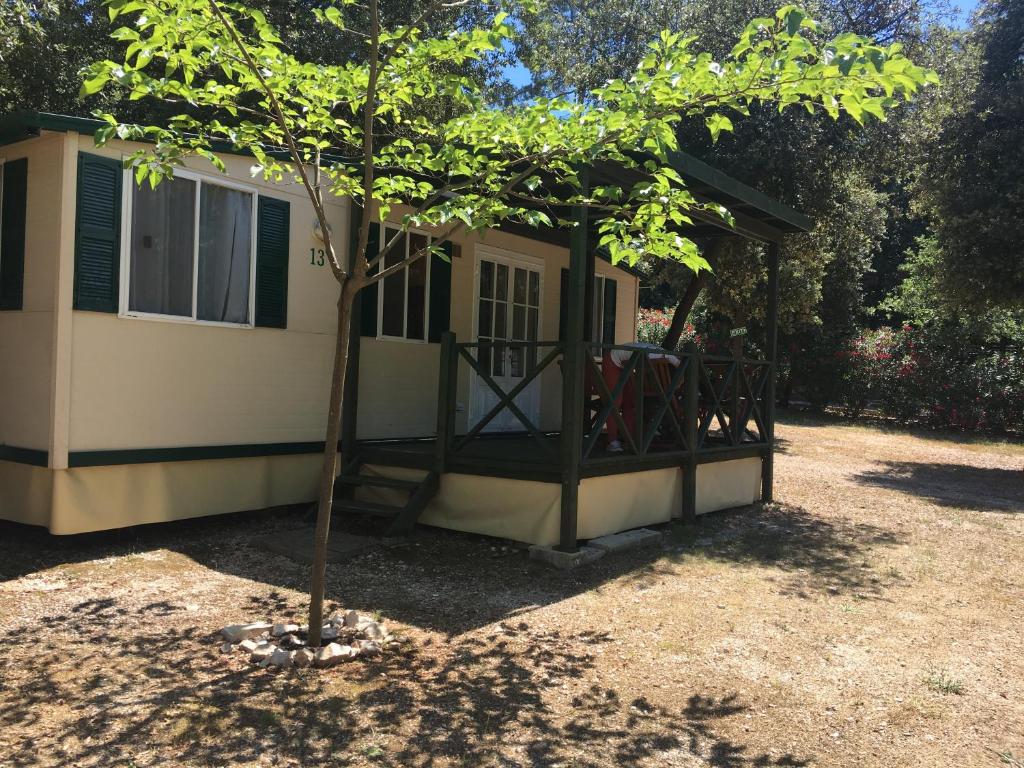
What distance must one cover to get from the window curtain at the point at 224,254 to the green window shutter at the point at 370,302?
1035mm

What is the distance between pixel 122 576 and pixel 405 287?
3635 millimetres

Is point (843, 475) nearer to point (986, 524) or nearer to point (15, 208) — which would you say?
point (986, 524)

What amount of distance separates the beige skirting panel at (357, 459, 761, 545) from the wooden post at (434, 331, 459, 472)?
9.0 inches

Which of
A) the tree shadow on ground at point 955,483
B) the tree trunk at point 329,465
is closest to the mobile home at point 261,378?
the tree trunk at point 329,465

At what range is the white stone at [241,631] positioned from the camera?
160 inches

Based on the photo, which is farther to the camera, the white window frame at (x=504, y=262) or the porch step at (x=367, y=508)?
the white window frame at (x=504, y=262)

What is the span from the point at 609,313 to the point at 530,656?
23.8ft

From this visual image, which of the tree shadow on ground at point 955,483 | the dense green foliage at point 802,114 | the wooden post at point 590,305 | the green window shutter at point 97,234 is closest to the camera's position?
the green window shutter at point 97,234

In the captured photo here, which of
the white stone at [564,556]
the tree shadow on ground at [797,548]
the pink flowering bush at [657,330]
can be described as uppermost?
the pink flowering bush at [657,330]

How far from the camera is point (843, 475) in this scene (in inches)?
436

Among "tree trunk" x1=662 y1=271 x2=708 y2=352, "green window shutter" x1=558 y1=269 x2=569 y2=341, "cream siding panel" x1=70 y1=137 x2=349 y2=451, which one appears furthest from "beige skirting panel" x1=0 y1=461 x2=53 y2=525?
"tree trunk" x1=662 y1=271 x2=708 y2=352

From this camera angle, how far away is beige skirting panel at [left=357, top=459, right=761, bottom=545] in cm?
609

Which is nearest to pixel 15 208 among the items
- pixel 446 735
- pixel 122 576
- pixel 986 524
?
pixel 122 576

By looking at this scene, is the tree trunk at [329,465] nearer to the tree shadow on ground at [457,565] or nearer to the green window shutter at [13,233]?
the tree shadow on ground at [457,565]
